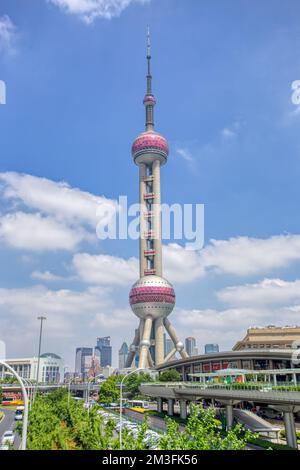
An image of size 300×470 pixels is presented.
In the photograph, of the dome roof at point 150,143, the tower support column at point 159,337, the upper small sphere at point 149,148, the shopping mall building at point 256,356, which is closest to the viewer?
the shopping mall building at point 256,356

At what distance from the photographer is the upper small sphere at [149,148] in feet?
547

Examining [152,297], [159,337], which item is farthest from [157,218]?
[159,337]

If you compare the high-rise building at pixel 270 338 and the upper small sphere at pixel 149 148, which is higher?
the upper small sphere at pixel 149 148

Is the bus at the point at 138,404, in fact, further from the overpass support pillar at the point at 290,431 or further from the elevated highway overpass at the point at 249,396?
the overpass support pillar at the point at 290,431

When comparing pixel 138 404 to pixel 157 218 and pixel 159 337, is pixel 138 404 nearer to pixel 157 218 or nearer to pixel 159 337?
pixel 159 337

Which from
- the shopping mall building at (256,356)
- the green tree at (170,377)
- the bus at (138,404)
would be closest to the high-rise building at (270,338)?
the shopping mall building at (256,356)

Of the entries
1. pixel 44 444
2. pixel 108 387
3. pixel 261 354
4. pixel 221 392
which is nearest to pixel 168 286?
pixel 108 387

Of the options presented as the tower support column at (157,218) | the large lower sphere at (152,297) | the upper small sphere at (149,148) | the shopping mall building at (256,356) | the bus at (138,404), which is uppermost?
the upper small sphere at (149,148)

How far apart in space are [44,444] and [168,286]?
125687 mm

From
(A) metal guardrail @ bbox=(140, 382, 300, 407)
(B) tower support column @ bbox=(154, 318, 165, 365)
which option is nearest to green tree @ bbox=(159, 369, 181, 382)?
(B) tower support column @ bbox=(154, 318, 165, 365)

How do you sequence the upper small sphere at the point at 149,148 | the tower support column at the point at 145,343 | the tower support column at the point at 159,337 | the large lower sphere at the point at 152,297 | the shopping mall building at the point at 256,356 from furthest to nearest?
the upper small sphere at the point at 149,148 < the tower support column at the point at 159,337 < the large lower sphere at the point at 152,297 < the tower support column at the point at 145,343 < the shopping mall building at the point at 256,356

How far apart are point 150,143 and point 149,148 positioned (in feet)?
6.89
